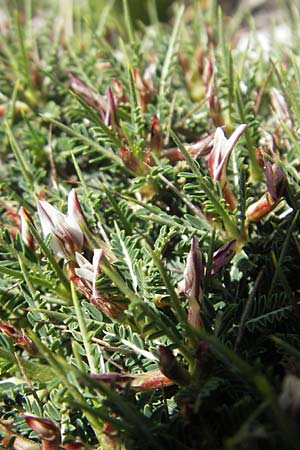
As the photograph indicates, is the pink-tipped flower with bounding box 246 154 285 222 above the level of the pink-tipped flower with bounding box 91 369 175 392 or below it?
above

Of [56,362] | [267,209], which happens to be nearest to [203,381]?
A: [56,362]

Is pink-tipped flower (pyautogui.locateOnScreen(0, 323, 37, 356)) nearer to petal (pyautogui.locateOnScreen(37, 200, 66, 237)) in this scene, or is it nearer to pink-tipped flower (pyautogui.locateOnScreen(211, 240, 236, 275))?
petal (pyautogui.locateOnScreen(37, 200, 66, 237))

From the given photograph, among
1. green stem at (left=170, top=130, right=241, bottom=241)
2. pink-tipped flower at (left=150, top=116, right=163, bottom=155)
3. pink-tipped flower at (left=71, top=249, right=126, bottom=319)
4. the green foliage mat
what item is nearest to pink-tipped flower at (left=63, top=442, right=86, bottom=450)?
the green foliage mat

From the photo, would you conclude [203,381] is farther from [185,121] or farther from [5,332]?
[185,121]

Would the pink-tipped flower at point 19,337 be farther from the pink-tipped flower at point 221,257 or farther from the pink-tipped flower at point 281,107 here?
the pink-tipped flower at point 281,107

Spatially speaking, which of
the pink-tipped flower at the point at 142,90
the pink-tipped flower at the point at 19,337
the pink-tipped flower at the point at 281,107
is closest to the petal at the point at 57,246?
the pink-tipped flower at the point at 19,337

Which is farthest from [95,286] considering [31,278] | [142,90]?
[142,90]
